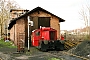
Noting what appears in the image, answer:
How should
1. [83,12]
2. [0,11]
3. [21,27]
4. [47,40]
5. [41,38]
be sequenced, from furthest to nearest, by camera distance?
[0,11] < [83,12] < [21,27] < [41,38] < [47,40]

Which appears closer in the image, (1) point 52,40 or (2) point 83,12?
(1) point 52,40

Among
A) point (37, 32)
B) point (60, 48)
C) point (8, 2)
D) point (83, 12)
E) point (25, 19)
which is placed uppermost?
point (8, 2)

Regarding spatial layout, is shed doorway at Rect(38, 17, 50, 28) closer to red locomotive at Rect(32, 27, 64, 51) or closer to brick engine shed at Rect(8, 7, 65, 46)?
brick engine shed at Rect(8, 7, 65, 46)

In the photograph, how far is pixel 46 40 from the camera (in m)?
22.1

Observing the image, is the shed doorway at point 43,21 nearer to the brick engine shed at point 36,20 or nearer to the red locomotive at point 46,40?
the brick engine shed at point 36,20

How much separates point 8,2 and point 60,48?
1585 inches

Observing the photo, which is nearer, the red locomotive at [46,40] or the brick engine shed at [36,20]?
the red locomotive at [46,40]

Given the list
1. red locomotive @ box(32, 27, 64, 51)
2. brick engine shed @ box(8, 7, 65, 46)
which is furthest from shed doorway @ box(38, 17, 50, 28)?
red locomotive @ box(32, 27, 64, 51)

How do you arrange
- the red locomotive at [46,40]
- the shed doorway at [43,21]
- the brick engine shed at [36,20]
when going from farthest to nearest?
the shed doorway at [43,21] → the brick engine shed at [36,20] → the red locomotive at [46,40]

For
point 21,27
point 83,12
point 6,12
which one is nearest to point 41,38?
point 21,27

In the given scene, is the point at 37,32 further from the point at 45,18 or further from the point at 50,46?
the point at 45,18

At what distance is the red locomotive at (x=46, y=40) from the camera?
2230cm

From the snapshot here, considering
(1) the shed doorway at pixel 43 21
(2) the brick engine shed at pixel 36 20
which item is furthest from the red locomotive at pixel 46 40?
(1) the shed doorway at pixel 43 21

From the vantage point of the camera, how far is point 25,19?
2950 cm
